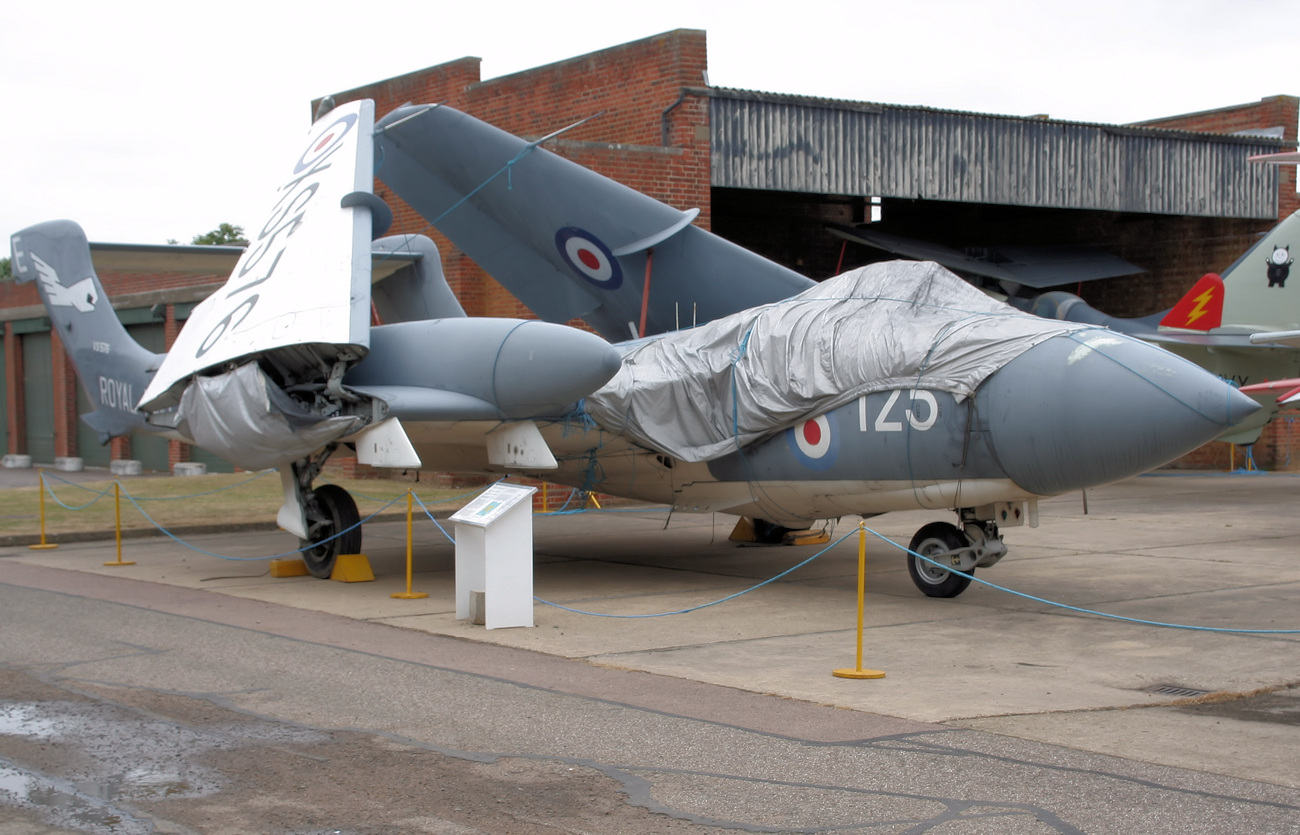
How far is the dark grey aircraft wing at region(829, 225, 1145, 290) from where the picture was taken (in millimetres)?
23047

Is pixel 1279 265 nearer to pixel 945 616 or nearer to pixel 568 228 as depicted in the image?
pixel 568 228

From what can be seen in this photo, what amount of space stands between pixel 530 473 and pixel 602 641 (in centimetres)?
305

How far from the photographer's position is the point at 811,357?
962 cm

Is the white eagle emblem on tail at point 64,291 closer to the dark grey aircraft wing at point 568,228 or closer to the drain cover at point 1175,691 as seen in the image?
the dark grey aircraft wing at point 568,228

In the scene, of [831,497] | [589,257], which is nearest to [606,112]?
[589,257]

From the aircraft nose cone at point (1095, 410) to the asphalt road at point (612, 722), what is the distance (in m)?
1.20

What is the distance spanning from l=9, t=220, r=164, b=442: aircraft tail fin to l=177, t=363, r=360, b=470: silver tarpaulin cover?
2574 millimetres

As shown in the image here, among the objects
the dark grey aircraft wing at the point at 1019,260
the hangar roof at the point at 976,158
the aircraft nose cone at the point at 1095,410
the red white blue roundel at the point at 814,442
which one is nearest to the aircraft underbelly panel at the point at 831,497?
the red white blue roundel at the point at 814,442

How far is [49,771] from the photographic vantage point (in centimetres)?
506

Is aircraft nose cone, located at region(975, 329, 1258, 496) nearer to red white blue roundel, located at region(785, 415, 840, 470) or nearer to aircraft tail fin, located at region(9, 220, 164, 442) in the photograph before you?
red white blue roundel, located at region(785, 415, 840, 470)

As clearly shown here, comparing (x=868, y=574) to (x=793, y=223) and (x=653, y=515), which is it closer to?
(x=653, y=515)

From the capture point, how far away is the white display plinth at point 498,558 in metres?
8.65

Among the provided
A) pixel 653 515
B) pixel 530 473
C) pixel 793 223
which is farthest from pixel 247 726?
pixel 793 223

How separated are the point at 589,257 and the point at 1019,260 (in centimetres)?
1421
